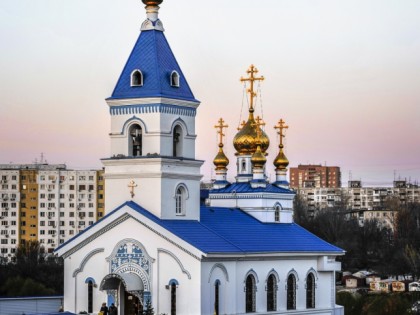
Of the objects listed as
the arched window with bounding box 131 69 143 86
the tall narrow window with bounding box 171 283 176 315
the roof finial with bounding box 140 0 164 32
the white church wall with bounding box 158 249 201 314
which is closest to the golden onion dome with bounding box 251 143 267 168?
the roof finial with bounding box 140 0 164 32

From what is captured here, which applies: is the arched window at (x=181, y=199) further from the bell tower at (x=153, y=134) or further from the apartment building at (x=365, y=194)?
the apartment building at (x=365, y=194)

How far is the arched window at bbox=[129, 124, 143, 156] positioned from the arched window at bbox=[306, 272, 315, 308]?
23.8ft

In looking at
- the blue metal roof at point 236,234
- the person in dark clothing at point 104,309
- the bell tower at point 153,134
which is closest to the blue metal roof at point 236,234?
the blue metal roof at point 236,234

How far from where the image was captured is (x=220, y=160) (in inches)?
1654

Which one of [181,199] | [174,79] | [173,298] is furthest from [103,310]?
[174,79]

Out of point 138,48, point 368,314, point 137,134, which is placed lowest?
point 368,314

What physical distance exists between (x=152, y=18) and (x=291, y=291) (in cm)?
899

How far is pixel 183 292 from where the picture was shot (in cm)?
3222

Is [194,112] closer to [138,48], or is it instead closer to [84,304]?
[138,48]

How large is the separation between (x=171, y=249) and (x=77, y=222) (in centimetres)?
4891

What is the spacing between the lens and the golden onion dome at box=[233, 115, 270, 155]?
41.3 m

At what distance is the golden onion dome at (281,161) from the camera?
1655 inches

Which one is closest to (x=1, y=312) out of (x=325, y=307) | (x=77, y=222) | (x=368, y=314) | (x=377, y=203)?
(x=325, y=307)

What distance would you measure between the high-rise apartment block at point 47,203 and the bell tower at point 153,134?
46.0 metres
